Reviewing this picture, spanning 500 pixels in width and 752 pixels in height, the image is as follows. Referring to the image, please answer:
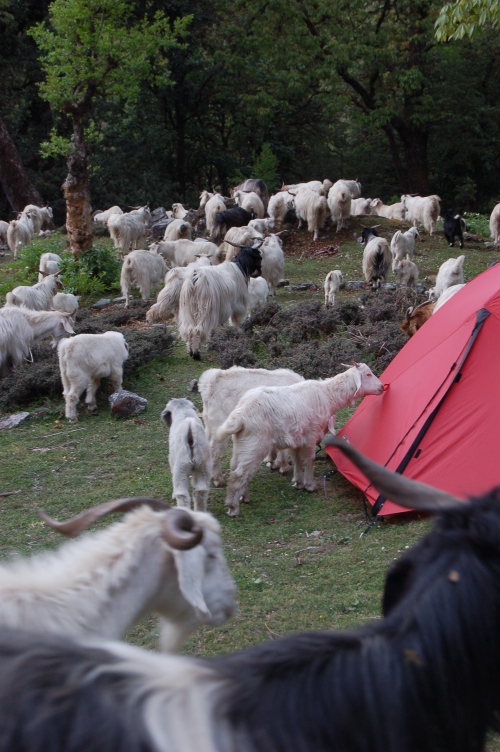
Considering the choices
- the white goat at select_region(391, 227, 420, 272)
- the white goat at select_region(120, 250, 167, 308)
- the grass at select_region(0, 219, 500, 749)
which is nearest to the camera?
the grass at select_region(0, 219, 500, 749)

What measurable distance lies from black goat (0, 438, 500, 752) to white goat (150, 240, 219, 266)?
14.7 metres

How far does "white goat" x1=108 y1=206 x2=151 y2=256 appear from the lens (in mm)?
19031

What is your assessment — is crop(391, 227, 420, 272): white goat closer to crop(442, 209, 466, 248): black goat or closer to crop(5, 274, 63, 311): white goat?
crop(442, 209, 466, 248): black goat

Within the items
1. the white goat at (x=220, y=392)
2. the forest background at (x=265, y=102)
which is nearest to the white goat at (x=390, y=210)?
the forest background at (x=265, y=102)

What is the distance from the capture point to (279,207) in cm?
2086

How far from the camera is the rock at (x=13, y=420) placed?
30.1 ft

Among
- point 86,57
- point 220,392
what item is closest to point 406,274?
point 86,57

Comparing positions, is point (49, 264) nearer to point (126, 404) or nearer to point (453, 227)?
point (126, 404)

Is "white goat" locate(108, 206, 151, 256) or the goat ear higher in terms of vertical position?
the goat ear

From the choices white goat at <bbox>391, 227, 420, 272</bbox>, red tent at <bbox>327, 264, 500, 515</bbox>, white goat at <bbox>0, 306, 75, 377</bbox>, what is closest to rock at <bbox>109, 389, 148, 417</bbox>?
white goat at <bbox>0, 306, 75, 377</bbox>

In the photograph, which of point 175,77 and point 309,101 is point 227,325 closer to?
point 175,77

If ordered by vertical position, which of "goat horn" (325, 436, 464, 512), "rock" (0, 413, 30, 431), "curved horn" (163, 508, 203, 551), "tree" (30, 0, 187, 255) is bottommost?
"rock" (0, 413, 30, 431)

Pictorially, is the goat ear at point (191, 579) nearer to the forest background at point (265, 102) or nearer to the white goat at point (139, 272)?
the white goat at point (139, 272)

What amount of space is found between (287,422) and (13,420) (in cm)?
420
